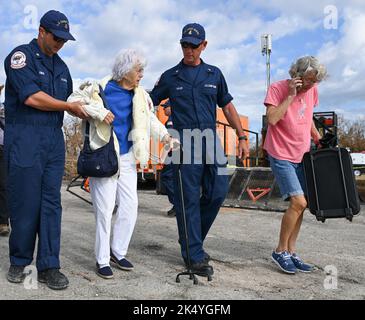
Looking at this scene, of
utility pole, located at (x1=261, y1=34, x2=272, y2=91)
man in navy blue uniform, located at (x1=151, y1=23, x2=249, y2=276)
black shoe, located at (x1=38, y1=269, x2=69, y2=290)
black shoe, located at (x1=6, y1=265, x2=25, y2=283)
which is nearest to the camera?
black shoe, located at (x1=38, y1=269, x2=69, y2=290)

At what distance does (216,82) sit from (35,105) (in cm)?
161

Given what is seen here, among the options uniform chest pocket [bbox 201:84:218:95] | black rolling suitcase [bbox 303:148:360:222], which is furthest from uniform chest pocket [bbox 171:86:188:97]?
black rolling suitcase [bbox 303:148:360:222]

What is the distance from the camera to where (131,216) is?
13.6 ft

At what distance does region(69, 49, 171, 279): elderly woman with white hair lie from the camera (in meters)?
3.89

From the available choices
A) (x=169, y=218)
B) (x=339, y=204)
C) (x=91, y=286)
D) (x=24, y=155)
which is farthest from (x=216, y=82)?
(x=169, y=218)

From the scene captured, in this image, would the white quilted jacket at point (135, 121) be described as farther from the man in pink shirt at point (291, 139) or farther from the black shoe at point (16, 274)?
the black shoe at point (16, 274)

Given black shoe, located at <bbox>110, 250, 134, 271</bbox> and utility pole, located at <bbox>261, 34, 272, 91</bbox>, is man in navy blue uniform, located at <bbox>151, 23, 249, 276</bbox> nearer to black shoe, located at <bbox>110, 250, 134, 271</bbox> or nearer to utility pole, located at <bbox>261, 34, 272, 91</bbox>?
black shoe, located at <bbox>110, 250, 134, 271</bbox>

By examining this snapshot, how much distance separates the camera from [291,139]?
4.20 metres

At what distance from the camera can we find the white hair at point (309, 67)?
13.2 ft

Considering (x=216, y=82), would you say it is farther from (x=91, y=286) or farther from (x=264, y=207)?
(x=264, y=207)

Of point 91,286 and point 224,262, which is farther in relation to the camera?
A: point 224,262

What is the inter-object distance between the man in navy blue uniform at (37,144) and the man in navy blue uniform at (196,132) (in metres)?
0.93

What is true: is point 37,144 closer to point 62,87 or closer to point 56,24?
point 62,87

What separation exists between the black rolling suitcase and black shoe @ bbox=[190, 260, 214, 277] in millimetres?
1000
